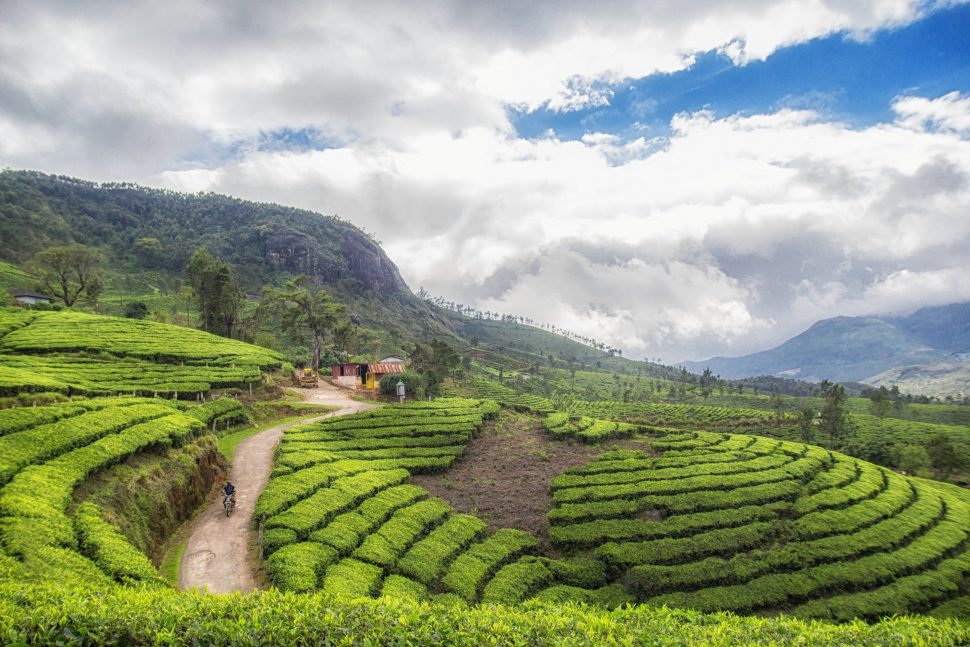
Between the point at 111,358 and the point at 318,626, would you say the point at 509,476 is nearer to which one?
the point at 318,626

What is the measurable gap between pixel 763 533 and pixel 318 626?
2721cm

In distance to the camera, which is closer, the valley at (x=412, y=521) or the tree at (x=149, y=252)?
the valley at (x=412, y=521)

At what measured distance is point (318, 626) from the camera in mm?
8719

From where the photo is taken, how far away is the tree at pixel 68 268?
7038cm

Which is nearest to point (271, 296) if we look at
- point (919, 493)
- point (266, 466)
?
point (266, 466)

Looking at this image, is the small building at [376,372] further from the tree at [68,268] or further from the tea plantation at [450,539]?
the tree at [68,268]

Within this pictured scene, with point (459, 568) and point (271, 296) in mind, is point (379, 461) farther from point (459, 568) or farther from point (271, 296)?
point (271, 296)

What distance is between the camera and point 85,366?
127 feet

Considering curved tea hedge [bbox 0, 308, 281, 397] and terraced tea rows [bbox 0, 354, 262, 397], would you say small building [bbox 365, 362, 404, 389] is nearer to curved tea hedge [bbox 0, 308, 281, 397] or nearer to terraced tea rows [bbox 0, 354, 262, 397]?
curved tea hedge [bbox 0, 308, 281, 397]

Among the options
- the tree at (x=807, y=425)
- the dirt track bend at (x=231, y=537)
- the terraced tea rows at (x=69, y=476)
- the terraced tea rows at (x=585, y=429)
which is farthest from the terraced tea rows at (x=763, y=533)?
the tree at (x=807, y=425)

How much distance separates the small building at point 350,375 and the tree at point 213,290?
2106cm

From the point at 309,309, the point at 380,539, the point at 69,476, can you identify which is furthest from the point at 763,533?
the point at 309,309

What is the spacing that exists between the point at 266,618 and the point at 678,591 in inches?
814

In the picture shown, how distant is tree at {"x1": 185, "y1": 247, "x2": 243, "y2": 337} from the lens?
7056cm
